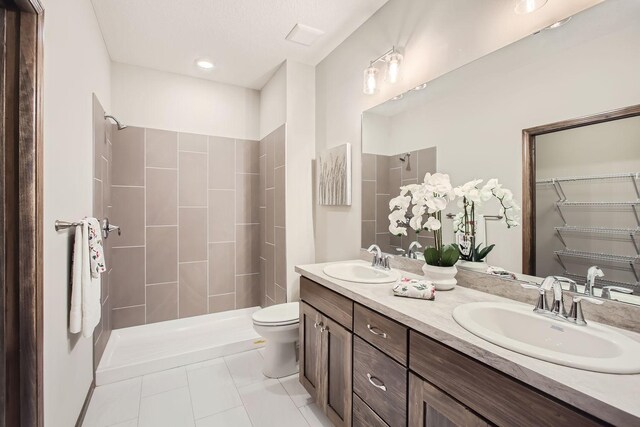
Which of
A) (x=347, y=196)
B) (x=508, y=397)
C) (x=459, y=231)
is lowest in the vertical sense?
(x=508, y=397)

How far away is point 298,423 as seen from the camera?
174 centimetres

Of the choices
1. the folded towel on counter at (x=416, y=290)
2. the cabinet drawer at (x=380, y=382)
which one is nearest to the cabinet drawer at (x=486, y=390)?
the cabinet drawer at (x=380, y=382)

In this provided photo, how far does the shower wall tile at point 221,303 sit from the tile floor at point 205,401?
0.83 meters

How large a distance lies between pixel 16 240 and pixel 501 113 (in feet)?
6.62

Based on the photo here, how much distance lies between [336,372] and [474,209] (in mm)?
→ 1095

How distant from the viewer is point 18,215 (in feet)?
3.48

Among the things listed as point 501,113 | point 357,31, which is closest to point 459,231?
point 501,113

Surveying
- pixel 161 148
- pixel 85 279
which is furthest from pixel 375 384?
pixel 161 148

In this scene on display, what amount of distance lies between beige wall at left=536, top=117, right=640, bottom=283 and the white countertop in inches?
9.8

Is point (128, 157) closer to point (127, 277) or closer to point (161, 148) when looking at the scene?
point (161, 148)

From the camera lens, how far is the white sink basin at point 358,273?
1.65 m

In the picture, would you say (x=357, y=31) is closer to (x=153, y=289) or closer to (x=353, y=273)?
A: (x=353, y=273)

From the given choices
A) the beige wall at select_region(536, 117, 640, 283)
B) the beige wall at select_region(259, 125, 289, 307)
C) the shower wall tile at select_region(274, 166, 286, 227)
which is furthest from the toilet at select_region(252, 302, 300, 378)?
the beige wall at select_region(536, 117, 640, 283)

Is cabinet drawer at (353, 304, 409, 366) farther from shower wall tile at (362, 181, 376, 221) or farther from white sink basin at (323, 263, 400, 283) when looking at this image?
shower wall tile at (362, 181, 376, 221)
